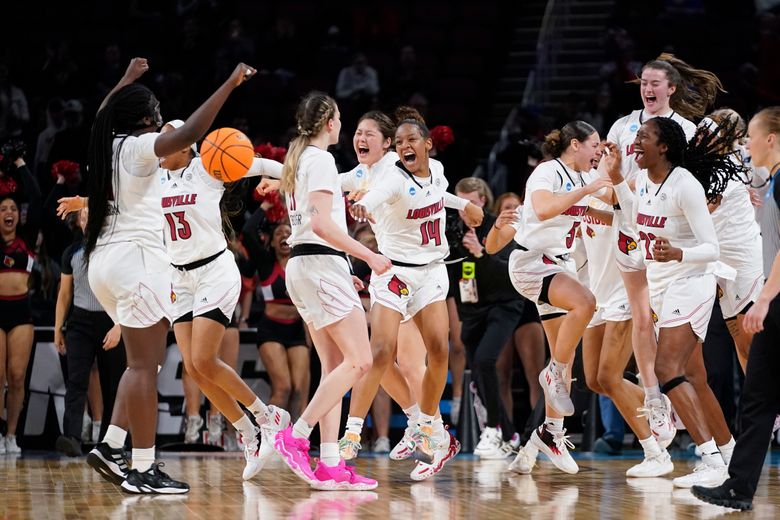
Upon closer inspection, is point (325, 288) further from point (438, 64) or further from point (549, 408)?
point (438, 64)

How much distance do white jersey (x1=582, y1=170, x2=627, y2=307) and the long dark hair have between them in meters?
3.35

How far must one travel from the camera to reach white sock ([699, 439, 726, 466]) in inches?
289

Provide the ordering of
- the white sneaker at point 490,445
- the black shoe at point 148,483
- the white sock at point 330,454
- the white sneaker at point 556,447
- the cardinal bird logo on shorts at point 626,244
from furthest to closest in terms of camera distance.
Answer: the white sneaker at point 490,445
the white sneaker at point 556,447
the cardinal bird logo on shorts at point 626,244
the white sock at point 330,454
the black shoe at point 148,483

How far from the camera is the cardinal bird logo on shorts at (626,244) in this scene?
8.18 metres

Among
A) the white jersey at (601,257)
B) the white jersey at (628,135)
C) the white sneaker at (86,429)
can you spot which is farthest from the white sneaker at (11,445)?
the white jersey at (628,135)

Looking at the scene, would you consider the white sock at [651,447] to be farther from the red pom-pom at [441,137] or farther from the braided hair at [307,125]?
the braided hair at [307,125]

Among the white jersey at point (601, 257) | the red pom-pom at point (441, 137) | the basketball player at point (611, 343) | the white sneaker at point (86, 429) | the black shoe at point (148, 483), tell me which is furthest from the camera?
the white sneaker at point (86, 429)

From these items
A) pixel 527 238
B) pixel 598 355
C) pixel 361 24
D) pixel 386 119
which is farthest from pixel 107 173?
pixel 361 24

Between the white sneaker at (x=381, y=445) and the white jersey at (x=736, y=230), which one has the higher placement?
the white jersey at (x=736, y=230)

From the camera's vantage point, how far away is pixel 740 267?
8180 mm

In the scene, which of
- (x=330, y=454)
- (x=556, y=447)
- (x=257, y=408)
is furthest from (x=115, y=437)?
(x=556, y=447)

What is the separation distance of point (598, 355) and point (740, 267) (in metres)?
1.26

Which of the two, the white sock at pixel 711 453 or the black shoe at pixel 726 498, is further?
the white sock at pixel 711 453

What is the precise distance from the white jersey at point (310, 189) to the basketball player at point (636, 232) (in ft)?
6.70
